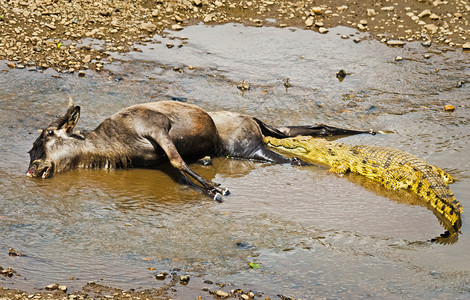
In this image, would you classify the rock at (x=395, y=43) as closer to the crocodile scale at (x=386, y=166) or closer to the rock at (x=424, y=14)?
the rock at (x=424, y=14)

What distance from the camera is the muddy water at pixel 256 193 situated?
5.46 metres

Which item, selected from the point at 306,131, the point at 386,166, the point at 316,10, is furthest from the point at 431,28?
the point at 386,166

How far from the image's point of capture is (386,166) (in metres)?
7.76

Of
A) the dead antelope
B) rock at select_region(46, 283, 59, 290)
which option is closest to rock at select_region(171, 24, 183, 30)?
the dead antelope

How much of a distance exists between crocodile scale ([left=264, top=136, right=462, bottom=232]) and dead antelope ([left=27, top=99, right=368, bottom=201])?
1.44 ft

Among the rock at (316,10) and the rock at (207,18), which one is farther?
the rock at (316,10)

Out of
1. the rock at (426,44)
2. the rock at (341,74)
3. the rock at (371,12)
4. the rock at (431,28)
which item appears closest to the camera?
the rock at (341,74)

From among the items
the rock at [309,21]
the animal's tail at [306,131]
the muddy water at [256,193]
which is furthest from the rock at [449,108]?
the rock at [309,21]

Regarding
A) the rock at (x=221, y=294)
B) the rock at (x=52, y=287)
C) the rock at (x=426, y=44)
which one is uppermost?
the rock at (x=426, y=44)

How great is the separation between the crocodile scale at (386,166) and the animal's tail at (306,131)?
0.67ft

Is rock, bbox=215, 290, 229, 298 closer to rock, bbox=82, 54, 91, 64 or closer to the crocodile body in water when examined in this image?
the crocodile body in water

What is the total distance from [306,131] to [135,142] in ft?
9.03

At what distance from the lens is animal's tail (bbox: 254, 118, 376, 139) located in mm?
9156

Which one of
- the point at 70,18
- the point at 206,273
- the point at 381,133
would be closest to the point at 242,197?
the point at 206,273
